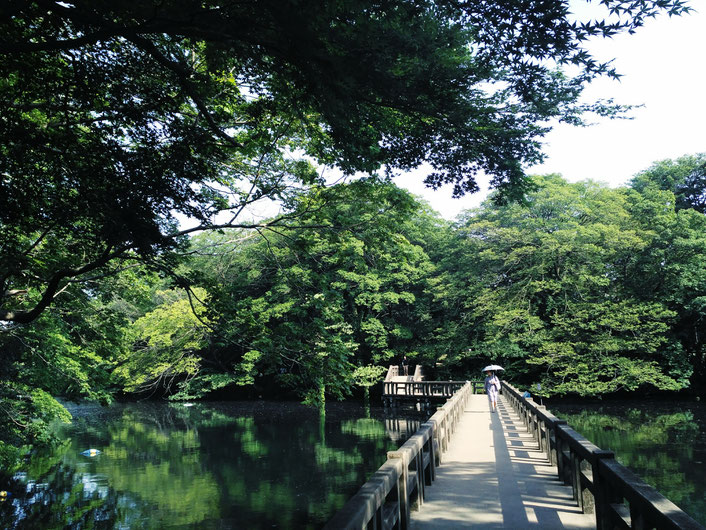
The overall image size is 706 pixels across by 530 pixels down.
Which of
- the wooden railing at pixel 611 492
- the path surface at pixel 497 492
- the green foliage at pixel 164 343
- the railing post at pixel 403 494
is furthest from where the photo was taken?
the green foliage at pixel 164 343

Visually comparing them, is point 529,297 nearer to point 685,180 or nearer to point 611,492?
point 685,180

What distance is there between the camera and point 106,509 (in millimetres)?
11430

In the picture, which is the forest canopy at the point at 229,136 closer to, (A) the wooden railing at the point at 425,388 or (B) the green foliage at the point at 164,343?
(B) the green foliage at the point at 164,343

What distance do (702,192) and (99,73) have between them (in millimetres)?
35551

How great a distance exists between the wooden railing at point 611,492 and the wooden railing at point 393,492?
1472mm

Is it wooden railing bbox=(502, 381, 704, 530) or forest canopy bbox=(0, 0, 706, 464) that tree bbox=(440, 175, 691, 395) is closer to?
forest canopy bbox=(0, 0, 706, 464)

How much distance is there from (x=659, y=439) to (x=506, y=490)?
14840 millimetres

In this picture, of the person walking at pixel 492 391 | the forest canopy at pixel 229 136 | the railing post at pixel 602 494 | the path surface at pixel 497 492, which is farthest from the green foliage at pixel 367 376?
the railing post at pixel 602 494

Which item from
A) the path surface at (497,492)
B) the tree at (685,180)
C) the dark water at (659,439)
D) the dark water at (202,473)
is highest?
the tree at (685,180)

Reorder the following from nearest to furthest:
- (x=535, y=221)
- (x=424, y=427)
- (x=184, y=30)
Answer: (x=184, y=30)
(x=424, y=427)
(x=535, y=221)

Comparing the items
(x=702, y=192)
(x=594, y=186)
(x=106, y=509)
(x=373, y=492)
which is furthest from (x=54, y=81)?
(x=702, y=192)

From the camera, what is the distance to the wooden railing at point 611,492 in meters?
2.51

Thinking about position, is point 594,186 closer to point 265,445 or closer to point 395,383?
point 395,383

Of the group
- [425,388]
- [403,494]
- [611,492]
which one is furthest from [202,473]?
[425,388]
